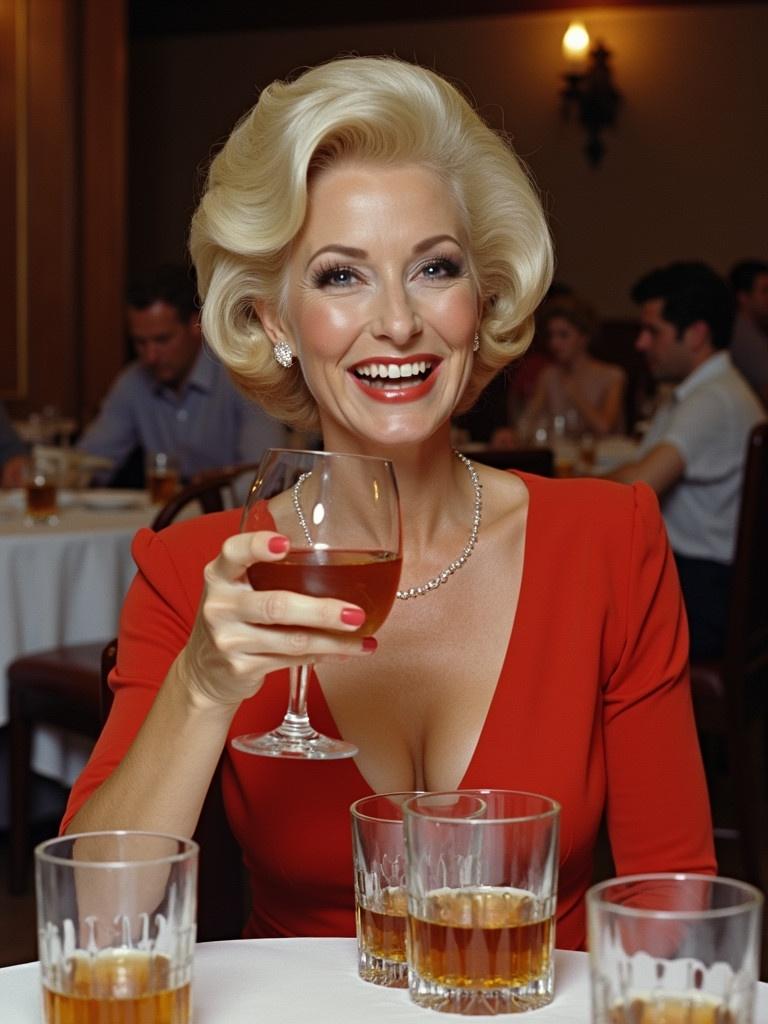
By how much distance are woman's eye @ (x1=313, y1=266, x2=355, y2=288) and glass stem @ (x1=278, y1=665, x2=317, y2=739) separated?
0.55m

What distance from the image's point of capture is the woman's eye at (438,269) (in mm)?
1632

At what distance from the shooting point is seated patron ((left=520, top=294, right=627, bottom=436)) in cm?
732

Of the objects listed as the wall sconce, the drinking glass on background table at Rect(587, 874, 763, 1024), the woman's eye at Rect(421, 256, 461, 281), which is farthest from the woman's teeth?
the wall sconce

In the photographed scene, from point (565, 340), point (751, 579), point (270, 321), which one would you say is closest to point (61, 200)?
point (565, 340)

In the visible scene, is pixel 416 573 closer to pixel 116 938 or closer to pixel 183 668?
pixel 183 668

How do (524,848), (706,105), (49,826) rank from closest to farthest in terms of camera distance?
(524,848) < (49,826) < (706,105)

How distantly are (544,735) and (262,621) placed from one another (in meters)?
0.61

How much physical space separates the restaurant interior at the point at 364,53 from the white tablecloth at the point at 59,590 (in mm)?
1986

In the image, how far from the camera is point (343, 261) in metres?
1.62

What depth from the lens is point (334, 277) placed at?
163 cm

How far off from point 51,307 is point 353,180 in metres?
6.65

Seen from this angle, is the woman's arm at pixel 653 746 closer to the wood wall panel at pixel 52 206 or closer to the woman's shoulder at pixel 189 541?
the woman's shoulder at pixel 189 541

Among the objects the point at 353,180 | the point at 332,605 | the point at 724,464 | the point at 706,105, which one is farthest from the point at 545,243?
the point at 706,105

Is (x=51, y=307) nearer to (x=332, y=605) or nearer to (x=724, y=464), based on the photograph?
(x=724, y=464)
